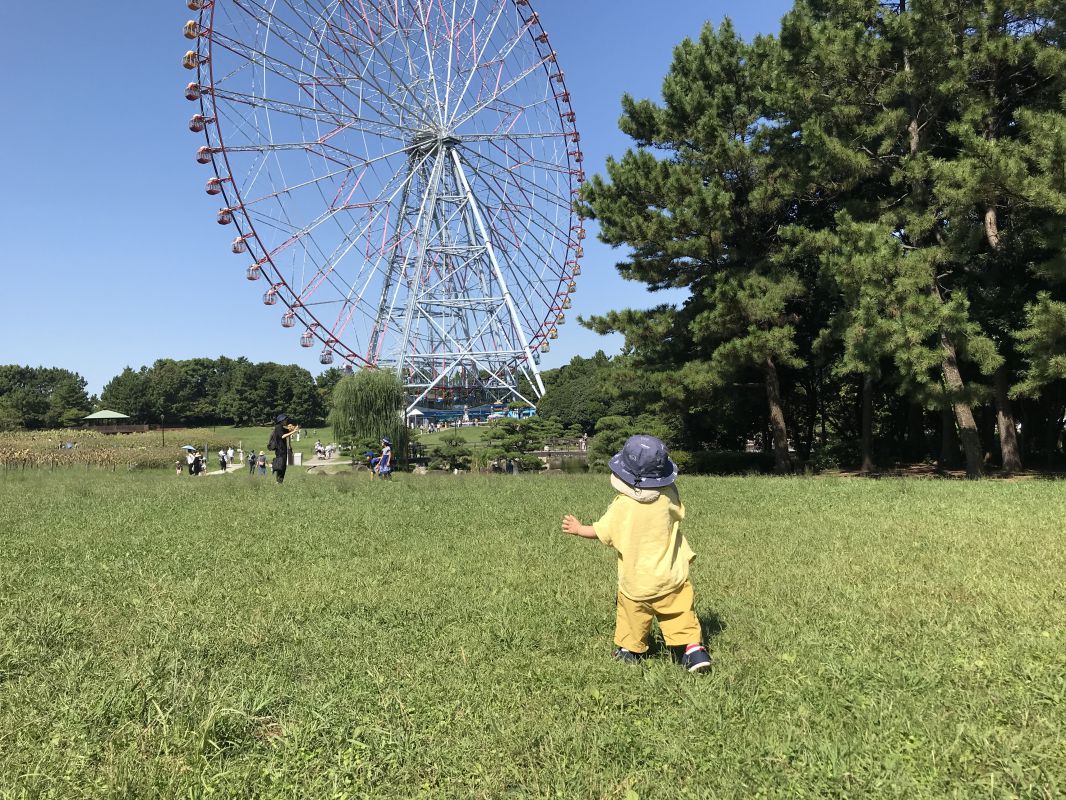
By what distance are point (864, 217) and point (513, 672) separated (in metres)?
15.6

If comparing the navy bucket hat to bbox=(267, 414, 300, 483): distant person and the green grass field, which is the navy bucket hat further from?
bbox=(267, 414, 300, 483): distant person

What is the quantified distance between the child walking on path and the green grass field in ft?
0.59

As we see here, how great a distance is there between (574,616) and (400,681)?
140cm

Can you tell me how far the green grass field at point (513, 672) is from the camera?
2.56 meters

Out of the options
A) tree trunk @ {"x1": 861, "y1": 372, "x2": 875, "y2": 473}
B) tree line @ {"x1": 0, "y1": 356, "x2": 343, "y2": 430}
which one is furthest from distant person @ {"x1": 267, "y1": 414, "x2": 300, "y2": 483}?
tree line @ {"x1": 0, "y1": 356, "x2": 343, "y2": 430}

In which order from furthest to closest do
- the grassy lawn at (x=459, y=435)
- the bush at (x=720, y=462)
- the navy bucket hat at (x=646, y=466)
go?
1. the grassy lawn at (x=459, y=435)
2. the bush at (x=720, y=462)
3. the navy bucket hat at (x=646, y=466)

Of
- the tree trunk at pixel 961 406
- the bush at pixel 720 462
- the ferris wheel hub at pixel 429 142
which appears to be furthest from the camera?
the ferris wheel hub at pixel 429 142

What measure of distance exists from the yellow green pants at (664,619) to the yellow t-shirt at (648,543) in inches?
2.1

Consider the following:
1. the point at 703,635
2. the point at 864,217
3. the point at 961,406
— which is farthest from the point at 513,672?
the point at 864,217

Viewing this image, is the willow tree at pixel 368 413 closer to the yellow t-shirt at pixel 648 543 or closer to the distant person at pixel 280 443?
the distant person at pixel 280 443

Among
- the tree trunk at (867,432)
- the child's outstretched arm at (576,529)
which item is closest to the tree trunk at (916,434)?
the tree trunk at (867,432)

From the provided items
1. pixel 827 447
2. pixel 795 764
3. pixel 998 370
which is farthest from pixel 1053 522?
pixel 827 447

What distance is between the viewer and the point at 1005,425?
16.0 metres

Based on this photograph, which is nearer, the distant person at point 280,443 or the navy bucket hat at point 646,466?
the navy bucket hat at point 646,466
